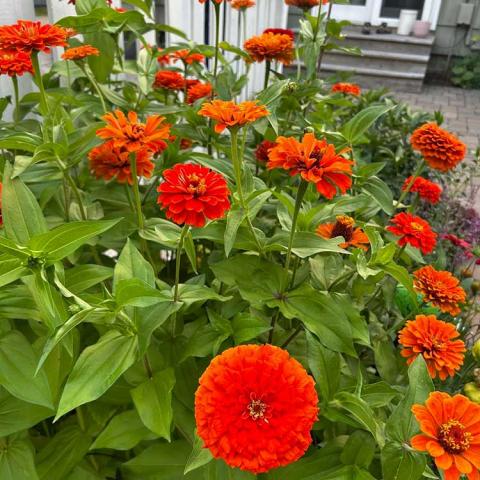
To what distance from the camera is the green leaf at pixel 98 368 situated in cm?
64

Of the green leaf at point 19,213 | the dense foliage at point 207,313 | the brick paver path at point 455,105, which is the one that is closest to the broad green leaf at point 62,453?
the dense foliage at point 207,313

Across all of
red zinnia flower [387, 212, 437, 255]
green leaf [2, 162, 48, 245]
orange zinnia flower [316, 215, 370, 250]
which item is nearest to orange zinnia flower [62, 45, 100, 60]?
green leaf [2, 162, 48, 245]

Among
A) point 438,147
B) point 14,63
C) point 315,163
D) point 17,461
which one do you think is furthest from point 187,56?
point 17,461

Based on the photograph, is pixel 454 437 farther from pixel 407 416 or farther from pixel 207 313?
pixel 207 313

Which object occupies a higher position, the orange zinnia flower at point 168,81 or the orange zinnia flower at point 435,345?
the orange zinnia flower at point 168,81

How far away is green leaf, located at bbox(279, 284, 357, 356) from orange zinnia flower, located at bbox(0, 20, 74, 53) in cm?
62

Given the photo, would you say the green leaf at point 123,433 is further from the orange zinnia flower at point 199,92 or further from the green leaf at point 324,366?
the orange zinnia flower at point 199,92

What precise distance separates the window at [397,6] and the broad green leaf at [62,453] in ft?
20.9

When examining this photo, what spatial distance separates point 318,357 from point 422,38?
19.4ft

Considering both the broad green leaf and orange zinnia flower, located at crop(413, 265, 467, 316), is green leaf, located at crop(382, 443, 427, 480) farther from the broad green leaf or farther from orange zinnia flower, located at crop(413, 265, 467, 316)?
the broad green leaf

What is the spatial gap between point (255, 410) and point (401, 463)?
0.26 metres

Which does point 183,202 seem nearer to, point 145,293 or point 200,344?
point 145,293

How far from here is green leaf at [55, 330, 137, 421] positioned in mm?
643

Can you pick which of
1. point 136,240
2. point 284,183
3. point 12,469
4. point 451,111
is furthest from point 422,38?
point 12,469
